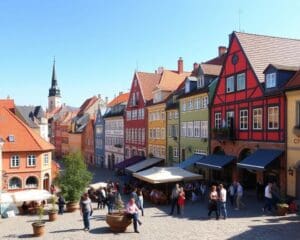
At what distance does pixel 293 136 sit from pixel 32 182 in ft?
89.1

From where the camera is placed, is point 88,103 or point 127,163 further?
point 88,103

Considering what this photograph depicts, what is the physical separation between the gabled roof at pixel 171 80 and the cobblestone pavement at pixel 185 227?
25.9 meters

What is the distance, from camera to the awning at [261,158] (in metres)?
24.8

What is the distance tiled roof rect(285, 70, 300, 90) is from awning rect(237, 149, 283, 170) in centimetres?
411

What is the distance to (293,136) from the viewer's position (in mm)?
24016

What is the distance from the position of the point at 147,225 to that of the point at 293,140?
35.8 ft

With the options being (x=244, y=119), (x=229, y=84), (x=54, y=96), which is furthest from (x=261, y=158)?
(x=54, y=96)

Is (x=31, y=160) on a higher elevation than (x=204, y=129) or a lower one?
lower

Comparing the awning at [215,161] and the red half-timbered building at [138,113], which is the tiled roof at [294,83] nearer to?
the awning at [215,161]

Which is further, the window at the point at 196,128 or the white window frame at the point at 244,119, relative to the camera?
the window at the point at 196,128

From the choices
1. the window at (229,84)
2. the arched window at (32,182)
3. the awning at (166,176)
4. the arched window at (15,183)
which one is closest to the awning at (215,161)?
the awning at (166,176)

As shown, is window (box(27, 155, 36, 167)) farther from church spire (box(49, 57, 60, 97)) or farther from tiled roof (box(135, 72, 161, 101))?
church spire (box(49, 57, 60, 97))

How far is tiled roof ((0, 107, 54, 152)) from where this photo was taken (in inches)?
1549

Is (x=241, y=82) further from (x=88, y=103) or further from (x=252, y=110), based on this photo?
(x=88, y=103)
